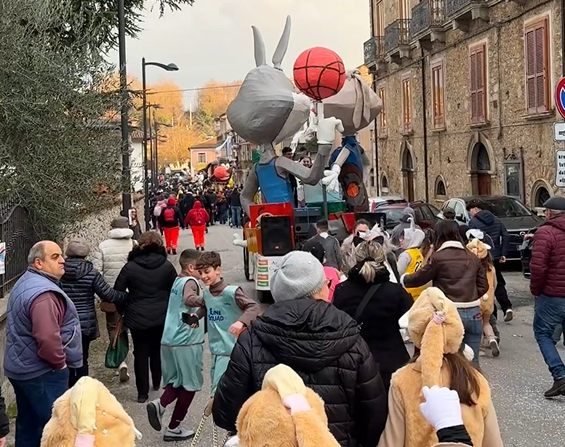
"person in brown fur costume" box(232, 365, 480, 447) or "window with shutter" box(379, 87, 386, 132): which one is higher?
"window with shutter" box(379, 87, 386, 132)

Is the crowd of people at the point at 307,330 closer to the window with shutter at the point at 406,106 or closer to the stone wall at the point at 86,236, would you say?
the stone wall at the point at 86,236

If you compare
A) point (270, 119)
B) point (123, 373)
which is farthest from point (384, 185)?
point (123, 373)

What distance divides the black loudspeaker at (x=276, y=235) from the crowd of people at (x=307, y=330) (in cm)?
217

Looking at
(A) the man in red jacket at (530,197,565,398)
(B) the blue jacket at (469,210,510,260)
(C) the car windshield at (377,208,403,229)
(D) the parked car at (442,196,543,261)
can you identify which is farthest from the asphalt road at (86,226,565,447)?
(C) the car windshield at (377,208,403,229)

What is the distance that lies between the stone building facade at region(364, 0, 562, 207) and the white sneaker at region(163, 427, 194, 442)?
15.9 m

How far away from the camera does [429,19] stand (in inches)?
1137

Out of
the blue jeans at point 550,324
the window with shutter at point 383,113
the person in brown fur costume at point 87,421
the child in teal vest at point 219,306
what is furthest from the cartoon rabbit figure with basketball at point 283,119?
the window with shutter at point 383,113

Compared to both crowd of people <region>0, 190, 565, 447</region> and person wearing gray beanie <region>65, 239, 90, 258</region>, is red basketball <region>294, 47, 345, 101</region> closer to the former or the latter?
crowd of people <region>0, 190, 565, 447</region>

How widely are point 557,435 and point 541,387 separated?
4.91 ft

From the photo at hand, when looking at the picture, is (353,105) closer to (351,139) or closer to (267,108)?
(351,139)

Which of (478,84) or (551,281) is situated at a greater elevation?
(478,84)

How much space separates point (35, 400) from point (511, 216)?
14017mm

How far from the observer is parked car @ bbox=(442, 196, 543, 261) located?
1672 cm

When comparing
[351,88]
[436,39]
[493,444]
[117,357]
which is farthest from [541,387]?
[436,39]
